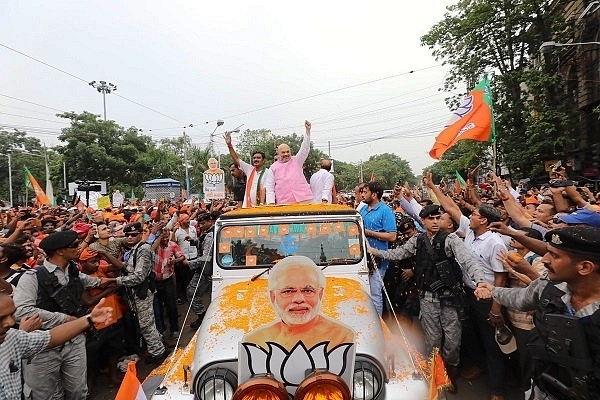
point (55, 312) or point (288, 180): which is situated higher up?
point (288, 180)

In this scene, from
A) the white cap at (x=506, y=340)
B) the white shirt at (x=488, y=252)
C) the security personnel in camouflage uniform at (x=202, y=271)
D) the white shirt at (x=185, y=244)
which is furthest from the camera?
the white shirt at (x=185, y=244)

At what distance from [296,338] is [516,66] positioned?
2591cm

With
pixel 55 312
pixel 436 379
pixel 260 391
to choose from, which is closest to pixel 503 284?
pixel 436 379

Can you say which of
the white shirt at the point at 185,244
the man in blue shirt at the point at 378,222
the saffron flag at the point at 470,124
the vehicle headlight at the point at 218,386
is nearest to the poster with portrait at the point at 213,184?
the white shirt at the point at 185,244

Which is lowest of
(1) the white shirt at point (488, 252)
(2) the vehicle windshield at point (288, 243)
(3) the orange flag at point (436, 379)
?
(3) the orange flag at point (436, 379)

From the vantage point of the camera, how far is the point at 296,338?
2.37 m

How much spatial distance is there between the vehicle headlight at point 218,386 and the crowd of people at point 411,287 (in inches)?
31.7

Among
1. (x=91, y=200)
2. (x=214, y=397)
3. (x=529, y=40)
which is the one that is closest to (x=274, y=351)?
(x=214, y=397)

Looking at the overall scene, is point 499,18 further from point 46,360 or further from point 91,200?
point 46,360

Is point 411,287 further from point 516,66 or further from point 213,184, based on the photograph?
point 516,66

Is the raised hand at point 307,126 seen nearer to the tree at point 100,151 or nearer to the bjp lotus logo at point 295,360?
the bjp lotus logo at point 295,360

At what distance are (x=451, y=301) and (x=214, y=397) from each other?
290 centimetres

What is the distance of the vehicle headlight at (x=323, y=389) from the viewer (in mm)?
2016

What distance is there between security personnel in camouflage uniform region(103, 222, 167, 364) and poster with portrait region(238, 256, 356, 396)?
3.47m
